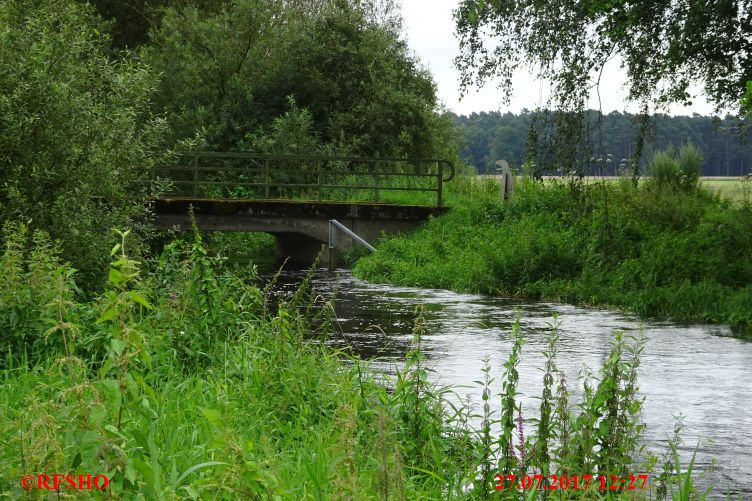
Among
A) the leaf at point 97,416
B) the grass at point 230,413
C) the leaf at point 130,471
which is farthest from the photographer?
the grass at point 230,413

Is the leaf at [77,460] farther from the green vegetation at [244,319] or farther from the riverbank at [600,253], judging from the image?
the riverbank at [600,253]

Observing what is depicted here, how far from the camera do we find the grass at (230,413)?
3.47 metres

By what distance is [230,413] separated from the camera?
4.26 metres

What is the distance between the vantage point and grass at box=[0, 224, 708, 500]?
3.47 metres

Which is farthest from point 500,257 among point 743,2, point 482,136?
point 482,136

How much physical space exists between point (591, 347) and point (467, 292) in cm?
670

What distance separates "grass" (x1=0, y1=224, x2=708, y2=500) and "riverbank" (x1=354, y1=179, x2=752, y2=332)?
292 inches

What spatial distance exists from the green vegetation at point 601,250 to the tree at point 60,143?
27.1ft

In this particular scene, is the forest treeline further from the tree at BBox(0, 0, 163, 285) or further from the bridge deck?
the tree at BBox(0, 0, 163, 285)

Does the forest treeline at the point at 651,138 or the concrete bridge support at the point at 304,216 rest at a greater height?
the forest treeline at the point at 651,138

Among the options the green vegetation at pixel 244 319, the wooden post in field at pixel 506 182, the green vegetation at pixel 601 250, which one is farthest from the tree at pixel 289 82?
the green vegetation at pixel 601 250

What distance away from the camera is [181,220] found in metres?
24.9

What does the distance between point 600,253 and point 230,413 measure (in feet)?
45.1
